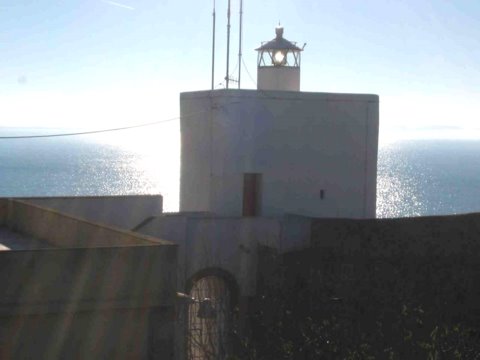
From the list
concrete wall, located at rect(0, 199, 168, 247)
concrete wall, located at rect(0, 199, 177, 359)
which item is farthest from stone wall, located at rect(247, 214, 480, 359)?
concrete wall, located at rect(0, 199, 168, 247)

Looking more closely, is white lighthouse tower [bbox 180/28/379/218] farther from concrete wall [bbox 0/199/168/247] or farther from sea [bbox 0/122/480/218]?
sea [bbox 0/122/480/218]

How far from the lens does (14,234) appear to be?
15633 millimetres

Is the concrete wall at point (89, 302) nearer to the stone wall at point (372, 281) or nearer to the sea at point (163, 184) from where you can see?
the stone wall at point (372, 281)

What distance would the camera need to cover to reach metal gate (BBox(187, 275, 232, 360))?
40.9 feet

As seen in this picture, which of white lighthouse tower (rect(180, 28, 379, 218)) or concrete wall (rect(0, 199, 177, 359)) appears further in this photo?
white lighthouse tower (rect(180, 28, 379, 218))

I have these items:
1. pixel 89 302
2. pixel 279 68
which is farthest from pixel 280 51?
pixel 89 302

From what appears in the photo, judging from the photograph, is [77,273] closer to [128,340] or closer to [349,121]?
[128,340]

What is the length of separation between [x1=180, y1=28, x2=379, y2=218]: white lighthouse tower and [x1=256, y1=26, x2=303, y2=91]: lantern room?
1504 mm

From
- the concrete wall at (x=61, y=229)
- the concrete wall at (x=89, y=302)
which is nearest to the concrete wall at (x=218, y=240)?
the concrete wall at (x=61, y=229)

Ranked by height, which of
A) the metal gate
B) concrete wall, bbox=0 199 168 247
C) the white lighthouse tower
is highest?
the white lighthouse tower

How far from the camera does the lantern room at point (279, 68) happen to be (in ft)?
64.4

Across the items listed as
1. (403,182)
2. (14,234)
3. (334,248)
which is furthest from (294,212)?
(403,182)

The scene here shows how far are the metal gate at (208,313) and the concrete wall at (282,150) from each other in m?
2.01

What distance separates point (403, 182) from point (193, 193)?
88793mm
